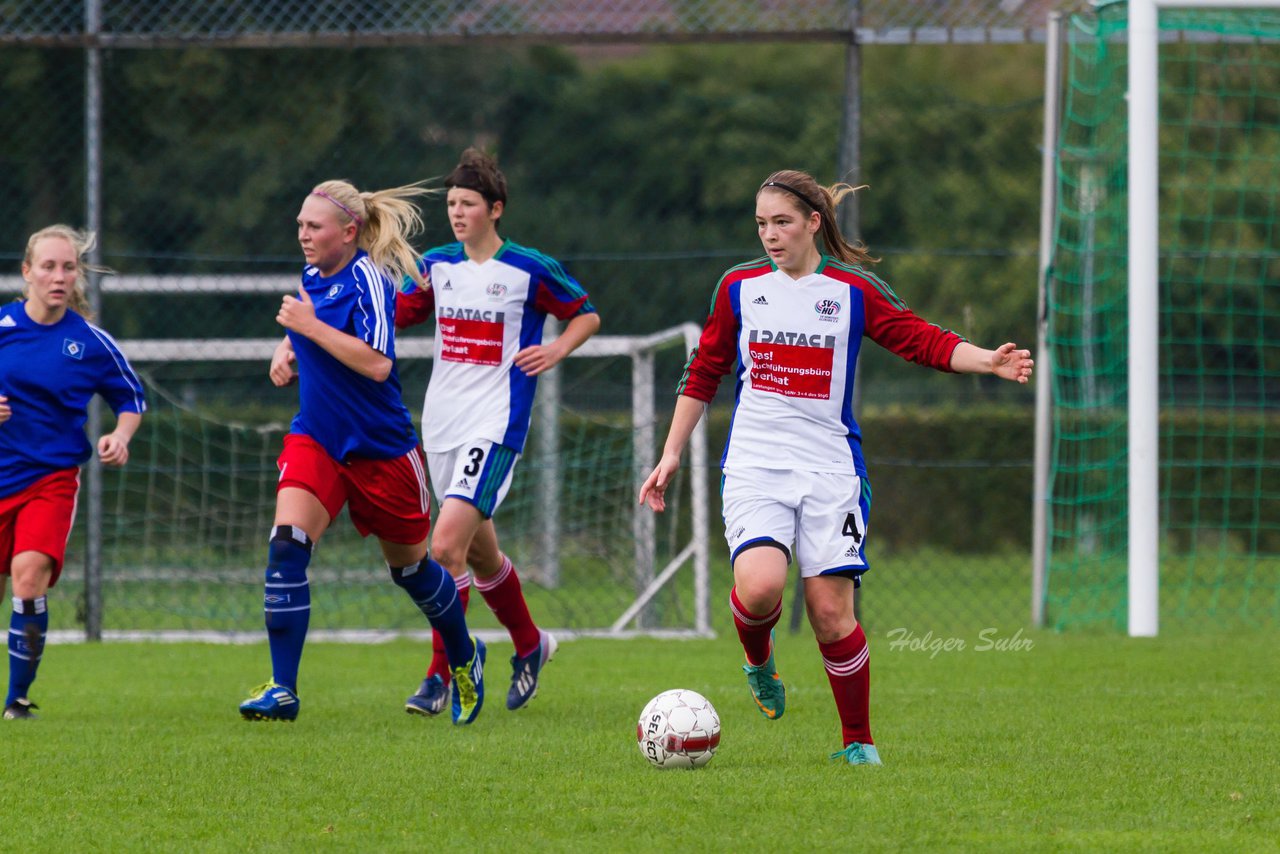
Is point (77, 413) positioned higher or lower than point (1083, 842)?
higher

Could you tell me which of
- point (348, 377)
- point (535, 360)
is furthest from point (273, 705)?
point (535, 360)

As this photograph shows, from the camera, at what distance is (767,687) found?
5.28 meters

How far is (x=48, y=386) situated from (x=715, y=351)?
105 inches

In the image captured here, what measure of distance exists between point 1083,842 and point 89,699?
446cm

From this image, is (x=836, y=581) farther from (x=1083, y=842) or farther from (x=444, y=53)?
(x=444, y=53)

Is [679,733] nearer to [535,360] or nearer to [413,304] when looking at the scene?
[535,360]

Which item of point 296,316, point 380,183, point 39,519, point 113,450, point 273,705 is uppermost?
point 380,183

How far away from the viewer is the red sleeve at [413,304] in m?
6.64

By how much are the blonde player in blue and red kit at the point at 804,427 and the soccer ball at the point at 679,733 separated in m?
0.31

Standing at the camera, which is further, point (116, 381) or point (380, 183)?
point (380, 183)

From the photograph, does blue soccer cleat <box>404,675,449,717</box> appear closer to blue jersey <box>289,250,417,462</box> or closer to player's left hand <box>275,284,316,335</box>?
blue jersey <box>289,250,417,462</box>

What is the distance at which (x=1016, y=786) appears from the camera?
14.8ft

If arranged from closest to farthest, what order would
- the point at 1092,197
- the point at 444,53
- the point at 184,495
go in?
1. the point at 1092,197
2. the point at 184,495
3. the point at 444,53

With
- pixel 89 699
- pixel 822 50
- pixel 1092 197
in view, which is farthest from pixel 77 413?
pixel 822 50
